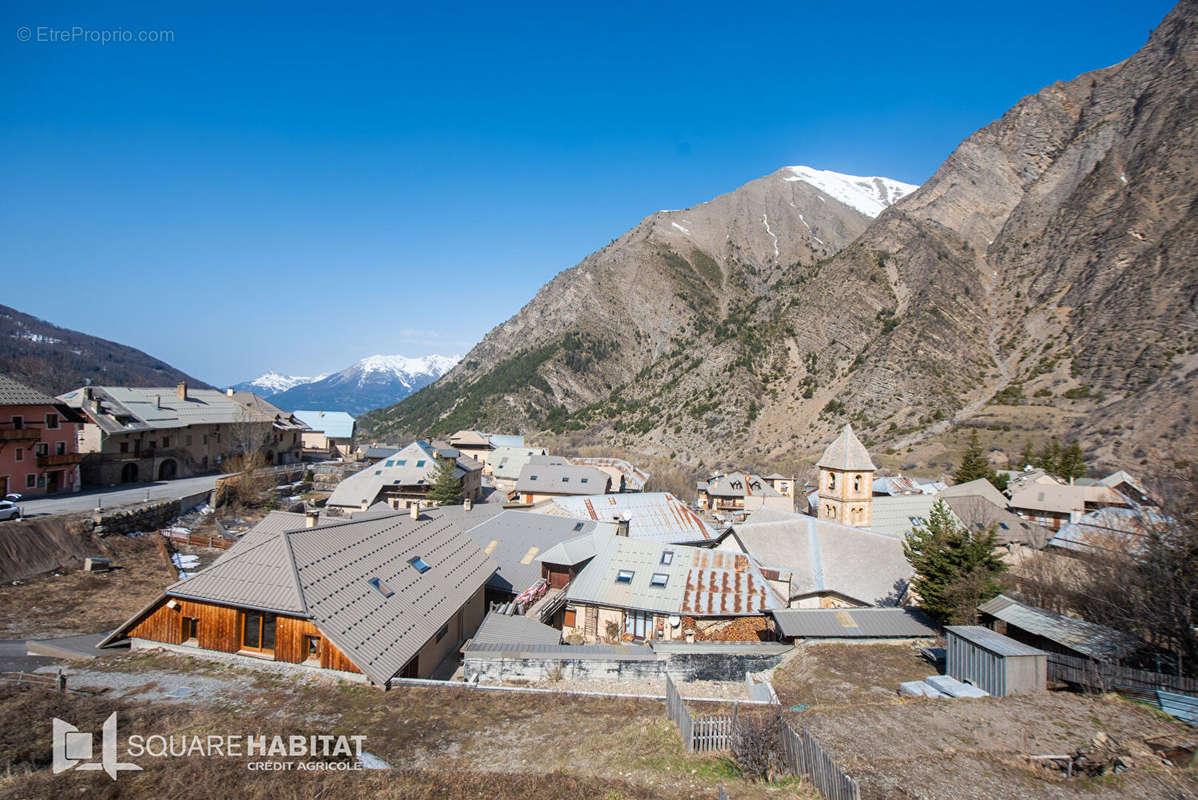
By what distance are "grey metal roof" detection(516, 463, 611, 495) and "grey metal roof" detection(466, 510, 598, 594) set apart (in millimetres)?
18360

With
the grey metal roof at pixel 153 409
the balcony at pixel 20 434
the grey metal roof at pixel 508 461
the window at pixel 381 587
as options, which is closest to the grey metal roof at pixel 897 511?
the window at pixel 381 587

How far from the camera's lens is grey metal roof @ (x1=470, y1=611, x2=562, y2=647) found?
882 inches

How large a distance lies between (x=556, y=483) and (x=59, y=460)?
3914 cm

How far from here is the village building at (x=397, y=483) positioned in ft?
167

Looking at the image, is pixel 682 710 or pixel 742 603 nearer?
pixel 682 710

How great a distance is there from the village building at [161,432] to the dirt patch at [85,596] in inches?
685

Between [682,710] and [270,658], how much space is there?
11.8 m

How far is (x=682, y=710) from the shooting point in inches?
535

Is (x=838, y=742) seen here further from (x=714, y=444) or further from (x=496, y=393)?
(x=496, y=393)

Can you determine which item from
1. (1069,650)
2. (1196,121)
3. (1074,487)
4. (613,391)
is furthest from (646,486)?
(1196,121)

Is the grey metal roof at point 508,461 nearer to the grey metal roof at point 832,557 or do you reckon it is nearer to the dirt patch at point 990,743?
the grey metal roof at point 832,557

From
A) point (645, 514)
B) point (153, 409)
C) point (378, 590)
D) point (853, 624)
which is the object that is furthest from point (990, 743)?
point (153, 409)

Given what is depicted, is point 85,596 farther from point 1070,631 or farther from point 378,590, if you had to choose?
point 1070,631

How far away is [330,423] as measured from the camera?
93312mm
